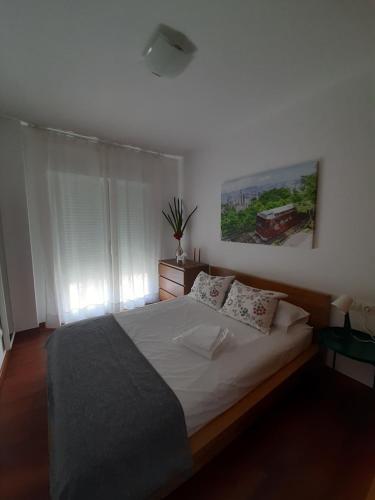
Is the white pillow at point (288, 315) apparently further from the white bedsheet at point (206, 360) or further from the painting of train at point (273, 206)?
the painting of train at point (273, 206)

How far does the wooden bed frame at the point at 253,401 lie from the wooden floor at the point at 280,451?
16cm

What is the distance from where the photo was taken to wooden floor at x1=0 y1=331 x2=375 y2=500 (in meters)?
1.11

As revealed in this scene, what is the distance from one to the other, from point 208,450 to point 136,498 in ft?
1.32

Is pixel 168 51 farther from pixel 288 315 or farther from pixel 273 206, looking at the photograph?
pixel 288 315

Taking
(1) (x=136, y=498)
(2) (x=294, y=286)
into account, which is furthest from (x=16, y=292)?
(2) (x=294, y=286)

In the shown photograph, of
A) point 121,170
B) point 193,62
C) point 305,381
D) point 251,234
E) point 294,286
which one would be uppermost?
point 193,62

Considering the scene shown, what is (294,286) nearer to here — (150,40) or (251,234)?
(251,234)

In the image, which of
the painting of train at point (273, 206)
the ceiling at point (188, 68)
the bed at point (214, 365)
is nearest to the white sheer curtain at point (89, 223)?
the ceiling at point (188, 68)

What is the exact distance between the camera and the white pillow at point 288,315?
5.97 feet

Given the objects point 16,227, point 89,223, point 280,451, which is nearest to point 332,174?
point 280,451

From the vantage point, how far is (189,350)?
1548 mm

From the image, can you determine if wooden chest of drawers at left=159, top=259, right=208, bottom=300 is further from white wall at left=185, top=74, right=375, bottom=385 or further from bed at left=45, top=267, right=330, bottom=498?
white wall at left=185, top=74, right=375, bottom=385

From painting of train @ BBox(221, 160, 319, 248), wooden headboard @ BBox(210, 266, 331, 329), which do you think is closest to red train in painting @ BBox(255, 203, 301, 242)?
painting of train @ BBox(221, 160, 319, 248)

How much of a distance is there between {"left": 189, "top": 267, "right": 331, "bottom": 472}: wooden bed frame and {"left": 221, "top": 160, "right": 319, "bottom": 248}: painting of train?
52 centimetres
